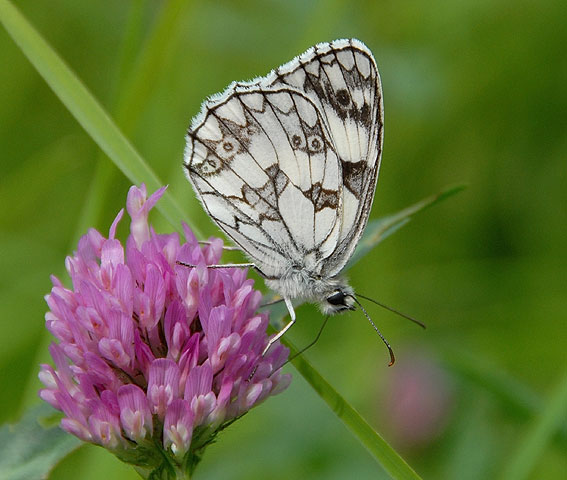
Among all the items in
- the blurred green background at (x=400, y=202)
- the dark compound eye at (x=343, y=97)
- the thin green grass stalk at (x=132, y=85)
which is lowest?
the blurred green background at (x=400, y=202)

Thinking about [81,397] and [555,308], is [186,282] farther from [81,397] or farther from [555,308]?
[555,308]

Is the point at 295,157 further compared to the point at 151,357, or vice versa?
the point at 295,157

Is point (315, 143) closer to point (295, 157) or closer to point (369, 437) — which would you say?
point (295, 157)

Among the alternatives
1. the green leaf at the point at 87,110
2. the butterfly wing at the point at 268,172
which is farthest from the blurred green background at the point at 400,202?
the green leaf at the point at 87,110

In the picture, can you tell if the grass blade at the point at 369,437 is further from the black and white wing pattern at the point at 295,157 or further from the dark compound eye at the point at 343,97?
the dark compound eye at the point at 343,97

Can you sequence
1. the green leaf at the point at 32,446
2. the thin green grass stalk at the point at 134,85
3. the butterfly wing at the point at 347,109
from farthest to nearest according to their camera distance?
the thin green grass stalk at the point at 134,85
the butterfly wing at the point at 347,109
the green leaf at the point at 32,446

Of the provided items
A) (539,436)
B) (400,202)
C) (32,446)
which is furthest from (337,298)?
(400,202)

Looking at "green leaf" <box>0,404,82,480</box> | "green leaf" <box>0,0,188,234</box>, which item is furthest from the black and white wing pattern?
"green leaf" <box>0,404,82,480</box>
